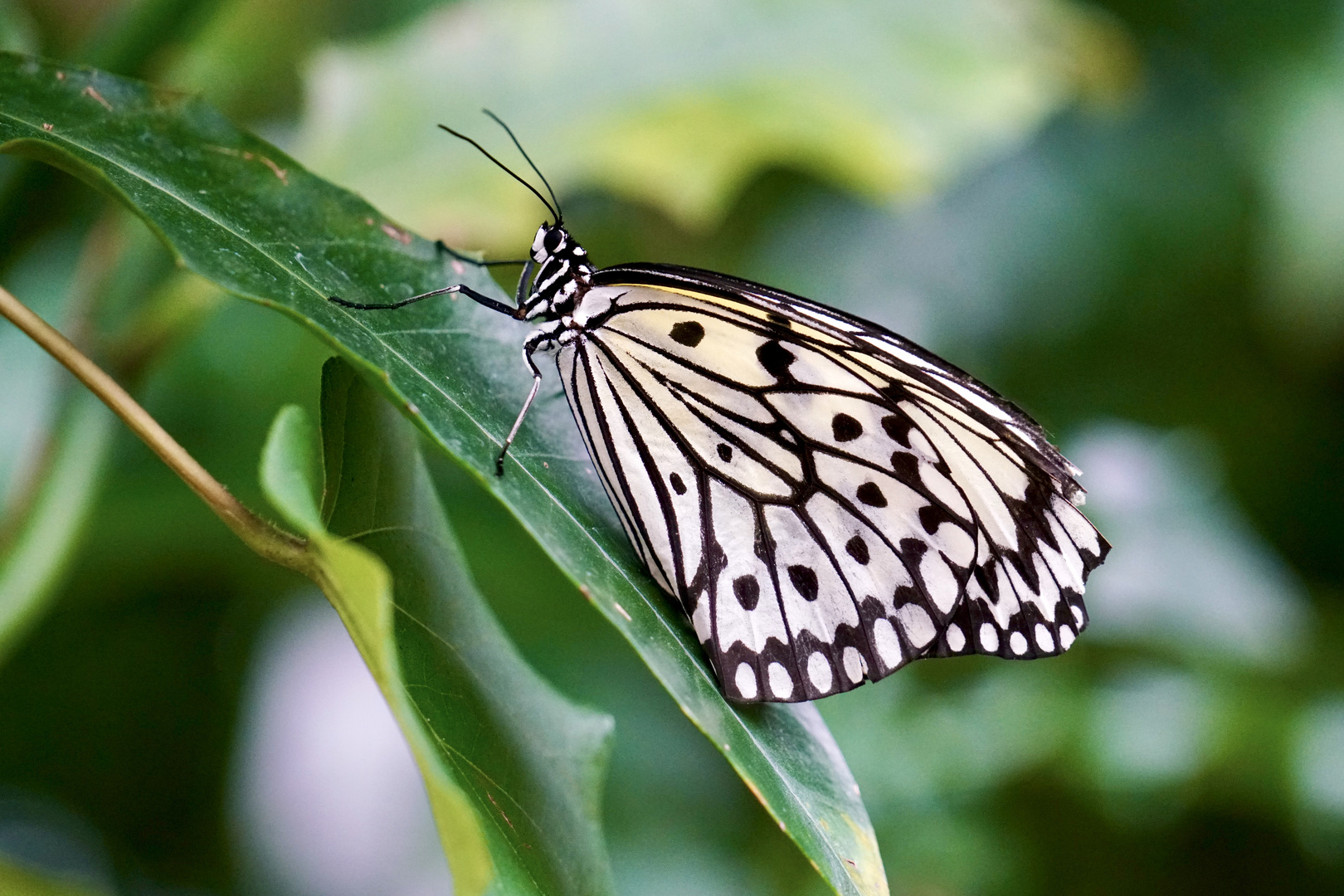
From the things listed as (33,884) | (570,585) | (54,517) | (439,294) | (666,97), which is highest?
(666,97)

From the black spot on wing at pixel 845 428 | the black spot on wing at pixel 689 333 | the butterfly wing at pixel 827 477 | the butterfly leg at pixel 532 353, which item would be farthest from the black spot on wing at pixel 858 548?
the butterfly leg at pixel 532 353

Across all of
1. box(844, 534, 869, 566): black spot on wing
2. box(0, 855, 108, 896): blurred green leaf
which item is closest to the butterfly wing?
box(844, 534, 869, 566): black spot on wing

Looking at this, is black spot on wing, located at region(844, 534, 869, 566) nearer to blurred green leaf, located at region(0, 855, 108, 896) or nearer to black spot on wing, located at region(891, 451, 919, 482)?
black spot on wing, located at region(891, 451, 919, 482)

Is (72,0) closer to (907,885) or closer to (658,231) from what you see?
(658,231)

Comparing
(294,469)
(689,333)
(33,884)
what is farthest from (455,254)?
(33,884)

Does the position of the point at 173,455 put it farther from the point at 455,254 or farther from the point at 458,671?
the point at 455,254

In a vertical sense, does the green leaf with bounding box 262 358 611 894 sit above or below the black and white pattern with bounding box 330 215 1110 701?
below
